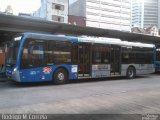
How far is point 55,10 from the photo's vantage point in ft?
234

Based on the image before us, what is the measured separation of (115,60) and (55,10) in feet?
183

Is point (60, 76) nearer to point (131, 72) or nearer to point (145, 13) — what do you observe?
point (131, 72)

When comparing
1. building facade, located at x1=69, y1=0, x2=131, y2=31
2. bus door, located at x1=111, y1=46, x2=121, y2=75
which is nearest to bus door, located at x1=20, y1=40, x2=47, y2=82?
bus door, located at x1=111, y1=46, x2=121, y2=75

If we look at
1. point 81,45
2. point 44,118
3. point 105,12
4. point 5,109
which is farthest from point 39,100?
point 105,12

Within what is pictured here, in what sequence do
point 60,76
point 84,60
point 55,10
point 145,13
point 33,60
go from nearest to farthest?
point 33,60, point 60,76, point 84,60, point 55,10, point 145,13

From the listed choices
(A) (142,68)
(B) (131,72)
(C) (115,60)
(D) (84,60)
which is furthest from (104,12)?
(D) (84,60)

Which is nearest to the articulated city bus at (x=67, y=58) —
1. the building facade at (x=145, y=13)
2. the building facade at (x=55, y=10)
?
the building facade at (x=55, y=10)

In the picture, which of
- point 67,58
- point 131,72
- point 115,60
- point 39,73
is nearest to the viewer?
point 39,73

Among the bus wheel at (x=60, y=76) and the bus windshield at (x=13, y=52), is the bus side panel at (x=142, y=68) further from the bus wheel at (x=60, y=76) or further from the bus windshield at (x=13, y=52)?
the bus windshield at (x=13, y=52)

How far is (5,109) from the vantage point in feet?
25.7

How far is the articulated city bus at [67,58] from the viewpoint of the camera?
13.4 m

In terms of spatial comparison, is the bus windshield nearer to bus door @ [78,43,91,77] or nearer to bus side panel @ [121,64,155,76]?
bus door @ [78,43,91,77]

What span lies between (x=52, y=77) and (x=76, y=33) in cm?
897

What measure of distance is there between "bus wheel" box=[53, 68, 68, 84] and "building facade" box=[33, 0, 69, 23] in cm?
5518
